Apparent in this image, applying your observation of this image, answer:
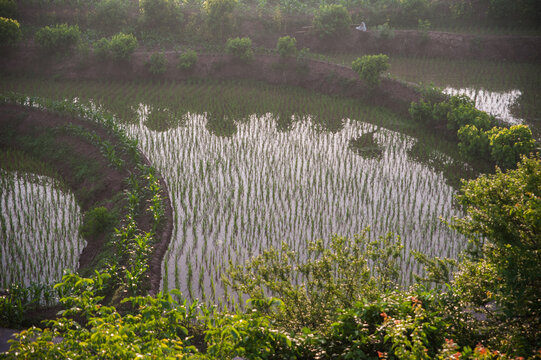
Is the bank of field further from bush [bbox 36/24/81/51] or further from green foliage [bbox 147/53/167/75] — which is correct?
bush [bbox 36/24/81/51]

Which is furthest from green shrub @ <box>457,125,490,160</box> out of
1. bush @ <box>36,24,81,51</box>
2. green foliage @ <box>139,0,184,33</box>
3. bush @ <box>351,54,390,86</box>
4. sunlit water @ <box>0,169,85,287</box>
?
bush @ <box>36,24,81,51</box>

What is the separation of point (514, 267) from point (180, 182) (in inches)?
292

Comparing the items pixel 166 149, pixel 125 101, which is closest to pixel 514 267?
pixel 166 149

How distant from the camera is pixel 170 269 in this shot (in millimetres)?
7297

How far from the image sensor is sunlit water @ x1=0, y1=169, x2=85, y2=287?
7152mm

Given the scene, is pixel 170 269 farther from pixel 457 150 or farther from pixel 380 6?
pixel 380 6

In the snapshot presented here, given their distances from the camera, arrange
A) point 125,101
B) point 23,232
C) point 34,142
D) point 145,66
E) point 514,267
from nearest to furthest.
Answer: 1. point 514,267
2. point 23,232
3. point 34,142
4. point 125,101
5. point 145,66

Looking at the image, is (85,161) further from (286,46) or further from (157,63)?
(286,46)

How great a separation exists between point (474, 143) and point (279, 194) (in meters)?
4.87

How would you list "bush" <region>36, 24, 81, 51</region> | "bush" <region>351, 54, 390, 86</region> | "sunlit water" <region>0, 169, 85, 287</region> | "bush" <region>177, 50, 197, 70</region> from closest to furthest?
"sunlit water" <region>0, 169, 85, 287</region> < "bush" <region>351, 54, 390, 86</region> < "bush" <region>36, 24, 81, 51</region> < "bush" <region>177, 50, 197, 70</region>

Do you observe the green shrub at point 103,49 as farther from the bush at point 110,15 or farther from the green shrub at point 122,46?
the bush at point 110,15

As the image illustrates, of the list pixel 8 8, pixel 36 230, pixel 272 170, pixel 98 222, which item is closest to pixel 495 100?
pixel 272 170

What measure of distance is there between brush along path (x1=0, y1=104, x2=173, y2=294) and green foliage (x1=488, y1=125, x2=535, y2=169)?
23.9 ft

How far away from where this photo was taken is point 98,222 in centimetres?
789
